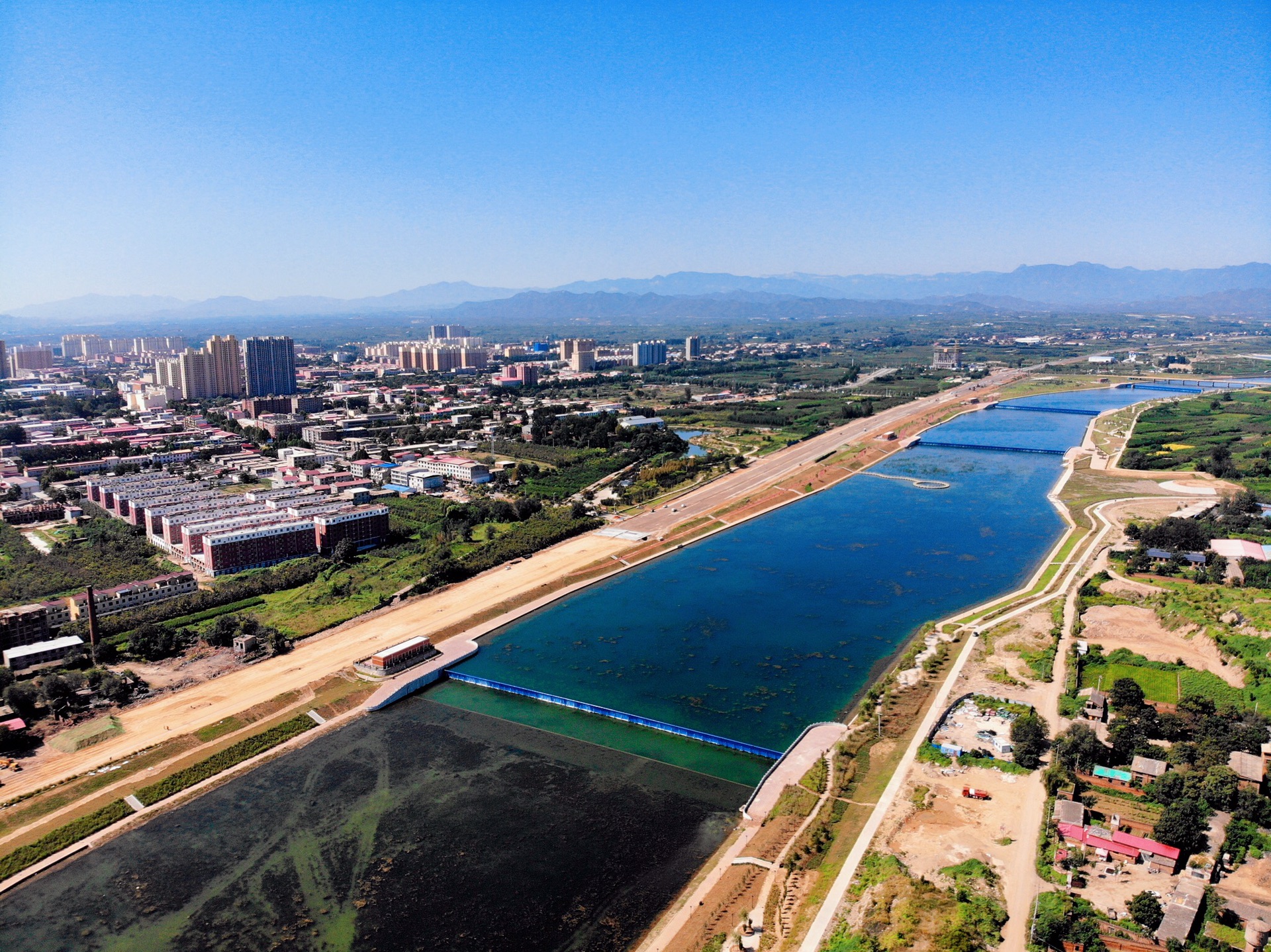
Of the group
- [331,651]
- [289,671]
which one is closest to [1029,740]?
[331,651]

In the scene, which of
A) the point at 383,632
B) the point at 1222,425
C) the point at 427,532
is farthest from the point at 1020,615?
the point at 1222,425

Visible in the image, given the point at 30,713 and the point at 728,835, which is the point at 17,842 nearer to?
the point at 30,713

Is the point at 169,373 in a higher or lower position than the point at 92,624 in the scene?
higher

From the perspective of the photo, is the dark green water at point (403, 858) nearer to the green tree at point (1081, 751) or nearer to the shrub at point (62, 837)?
the shrub at point (62, 837)

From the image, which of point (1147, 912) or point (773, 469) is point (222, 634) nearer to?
point (1147, 912)

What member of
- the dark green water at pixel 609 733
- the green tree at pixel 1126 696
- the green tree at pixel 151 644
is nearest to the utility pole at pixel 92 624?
the green tree at pixel 151 644

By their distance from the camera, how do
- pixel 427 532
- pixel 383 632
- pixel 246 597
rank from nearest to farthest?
pixel 383 632, pixel 246 597, pixel 427 532

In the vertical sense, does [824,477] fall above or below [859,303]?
below
